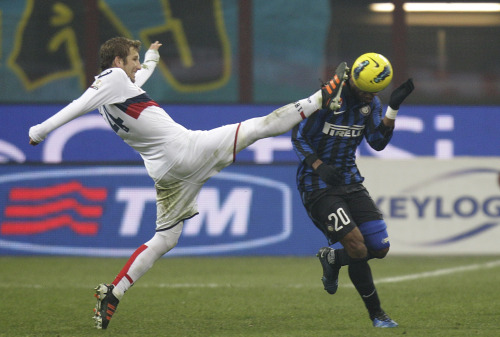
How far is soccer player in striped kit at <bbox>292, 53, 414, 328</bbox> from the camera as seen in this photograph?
6.55 m

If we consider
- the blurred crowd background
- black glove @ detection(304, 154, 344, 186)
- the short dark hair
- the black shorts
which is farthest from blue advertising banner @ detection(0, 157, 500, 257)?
the short dark hair

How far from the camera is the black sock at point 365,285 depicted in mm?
6605

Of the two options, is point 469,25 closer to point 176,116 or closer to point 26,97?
point 176,116

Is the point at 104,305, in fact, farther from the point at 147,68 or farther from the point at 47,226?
the point at 47,226

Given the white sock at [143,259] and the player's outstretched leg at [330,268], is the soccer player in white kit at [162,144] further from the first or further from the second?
the player's outstretched leg at [330,268]

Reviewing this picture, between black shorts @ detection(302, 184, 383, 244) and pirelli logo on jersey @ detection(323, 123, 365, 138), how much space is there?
38 cm

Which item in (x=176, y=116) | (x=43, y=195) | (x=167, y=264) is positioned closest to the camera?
(x=167, y=264)

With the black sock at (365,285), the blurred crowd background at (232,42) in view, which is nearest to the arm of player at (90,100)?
the black sock at (365,285)

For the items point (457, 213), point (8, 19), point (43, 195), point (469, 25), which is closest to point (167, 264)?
point (43, 195)

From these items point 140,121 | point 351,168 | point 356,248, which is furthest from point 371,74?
point 140,121

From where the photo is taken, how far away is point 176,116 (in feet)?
43.9

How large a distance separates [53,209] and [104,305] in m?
5.99

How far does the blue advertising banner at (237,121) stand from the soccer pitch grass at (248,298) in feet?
6.16

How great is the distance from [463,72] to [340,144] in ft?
24.4
